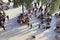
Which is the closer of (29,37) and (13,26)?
(29,37)

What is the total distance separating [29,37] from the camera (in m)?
14.8

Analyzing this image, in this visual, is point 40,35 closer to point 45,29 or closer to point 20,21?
point 45,29

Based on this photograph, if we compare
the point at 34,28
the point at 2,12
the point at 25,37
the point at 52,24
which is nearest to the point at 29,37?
the point at 25,37

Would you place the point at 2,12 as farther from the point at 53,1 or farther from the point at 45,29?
the point at 53,1

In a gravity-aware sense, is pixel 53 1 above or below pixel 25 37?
above

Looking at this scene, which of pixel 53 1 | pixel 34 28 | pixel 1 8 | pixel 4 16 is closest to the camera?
pixel 53 1

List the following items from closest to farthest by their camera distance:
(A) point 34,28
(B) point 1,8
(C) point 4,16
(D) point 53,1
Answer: (D) point 53,1, (A) point 34,28, (C) point 4,16, (B) point 1,8

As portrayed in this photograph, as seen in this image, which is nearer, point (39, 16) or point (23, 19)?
point (23, 19)

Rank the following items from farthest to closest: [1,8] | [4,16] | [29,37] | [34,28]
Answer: [1,8]
[4,16]
[34,28]
[29,37]

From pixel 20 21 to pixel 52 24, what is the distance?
283 centimetres

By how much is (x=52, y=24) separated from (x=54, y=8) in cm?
306

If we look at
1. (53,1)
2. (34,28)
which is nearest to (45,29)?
(34,28)

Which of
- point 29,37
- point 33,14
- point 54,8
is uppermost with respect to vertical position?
point 54,8

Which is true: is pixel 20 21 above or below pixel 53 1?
below
